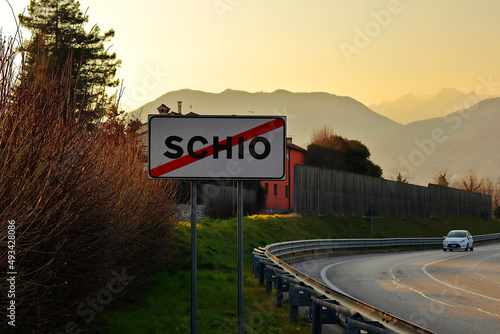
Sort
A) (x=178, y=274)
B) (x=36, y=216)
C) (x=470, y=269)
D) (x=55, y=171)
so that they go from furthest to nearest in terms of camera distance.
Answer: (x=470, y=269) → (x=178, y=274) → (x=55, y=171) → (x=36, y=216)

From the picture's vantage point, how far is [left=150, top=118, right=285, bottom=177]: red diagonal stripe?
22.8ft

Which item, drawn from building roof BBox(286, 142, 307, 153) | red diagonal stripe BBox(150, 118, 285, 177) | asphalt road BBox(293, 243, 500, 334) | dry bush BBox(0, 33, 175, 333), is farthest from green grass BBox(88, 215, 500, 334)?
building roof BBox(286, 142, 307, 153)

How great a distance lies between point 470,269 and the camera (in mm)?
25984

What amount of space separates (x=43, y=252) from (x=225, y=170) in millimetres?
2041

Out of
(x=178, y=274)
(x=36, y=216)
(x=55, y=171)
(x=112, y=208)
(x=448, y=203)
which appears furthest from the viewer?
(x=448, y=203)

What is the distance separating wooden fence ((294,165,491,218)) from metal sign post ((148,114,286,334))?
37.0 metres

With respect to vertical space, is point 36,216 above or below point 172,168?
below

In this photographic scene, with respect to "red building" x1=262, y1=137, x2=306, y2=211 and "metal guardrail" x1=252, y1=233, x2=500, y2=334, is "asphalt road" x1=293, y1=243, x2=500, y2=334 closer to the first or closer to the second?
"metal guardrail" x1=252, y1=233, x2=500, y2=334

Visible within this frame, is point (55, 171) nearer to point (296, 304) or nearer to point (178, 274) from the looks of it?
point (296, 304)

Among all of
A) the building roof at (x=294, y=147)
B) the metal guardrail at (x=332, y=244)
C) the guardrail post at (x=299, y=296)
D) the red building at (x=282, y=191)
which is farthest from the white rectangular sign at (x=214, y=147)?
the building roof at (x=294, y=147)

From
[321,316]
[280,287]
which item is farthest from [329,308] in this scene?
[280,287]

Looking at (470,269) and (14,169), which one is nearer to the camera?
(14,169)

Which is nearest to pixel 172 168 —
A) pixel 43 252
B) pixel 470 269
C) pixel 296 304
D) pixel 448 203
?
pixel 43 252

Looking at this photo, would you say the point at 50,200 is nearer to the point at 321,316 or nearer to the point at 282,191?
the point at 321,316
